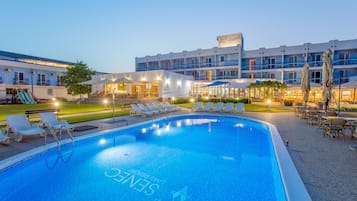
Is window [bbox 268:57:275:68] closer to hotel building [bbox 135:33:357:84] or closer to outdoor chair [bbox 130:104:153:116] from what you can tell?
hotel building [bbox 135:33:357:84]

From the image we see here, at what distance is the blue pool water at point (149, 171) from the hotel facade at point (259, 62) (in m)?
21.9

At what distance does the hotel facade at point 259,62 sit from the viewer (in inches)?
1001

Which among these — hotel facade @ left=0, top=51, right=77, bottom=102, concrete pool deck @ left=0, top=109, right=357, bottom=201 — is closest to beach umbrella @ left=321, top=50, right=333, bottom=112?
concrete pool deck @ left=0, top=109, right=357, bottom=201

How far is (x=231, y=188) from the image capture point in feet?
13.0

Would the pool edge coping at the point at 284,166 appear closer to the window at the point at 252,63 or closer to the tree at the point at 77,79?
the tree at the point at 77,79

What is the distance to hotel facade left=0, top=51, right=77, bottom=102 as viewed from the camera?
24417 millimetres

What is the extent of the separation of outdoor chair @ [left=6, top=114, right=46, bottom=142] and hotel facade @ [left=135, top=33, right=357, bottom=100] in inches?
971

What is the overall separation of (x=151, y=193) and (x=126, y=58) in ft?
292

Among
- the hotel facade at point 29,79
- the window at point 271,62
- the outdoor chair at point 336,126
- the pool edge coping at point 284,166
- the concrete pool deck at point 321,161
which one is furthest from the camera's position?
the window at point 271,62

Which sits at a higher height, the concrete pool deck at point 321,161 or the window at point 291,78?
the window at point 291,78

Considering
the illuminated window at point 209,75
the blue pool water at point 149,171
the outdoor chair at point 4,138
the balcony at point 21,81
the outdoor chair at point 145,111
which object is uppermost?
the illuminated window at point 209,75

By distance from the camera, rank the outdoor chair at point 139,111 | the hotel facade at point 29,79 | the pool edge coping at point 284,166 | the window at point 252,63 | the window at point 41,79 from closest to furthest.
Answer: the pool edge coping at point 284,166, the outdoor chair at point 139,111, the hotel facade at point 29,79, the window at point 41,79, the window at point 252,63

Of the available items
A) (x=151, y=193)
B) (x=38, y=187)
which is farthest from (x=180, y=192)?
(x=38, y=187)

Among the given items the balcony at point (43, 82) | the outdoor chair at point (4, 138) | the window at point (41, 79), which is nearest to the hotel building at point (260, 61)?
the balcony at point (43, 82)
